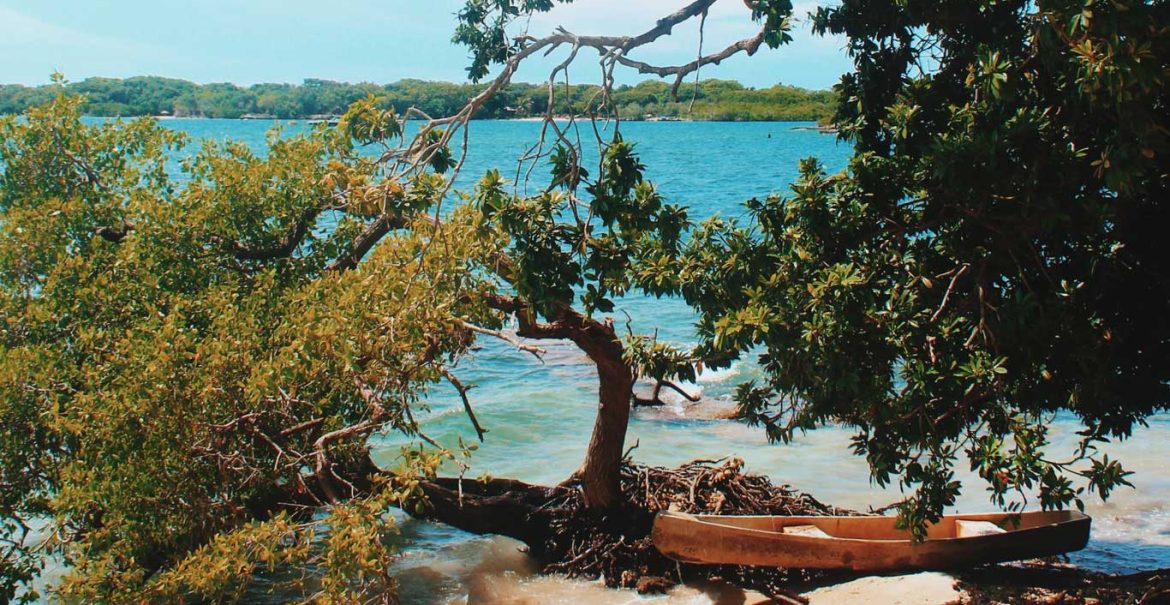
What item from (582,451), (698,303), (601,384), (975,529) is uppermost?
(698,303)

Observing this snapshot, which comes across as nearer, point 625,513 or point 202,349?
point 202,349

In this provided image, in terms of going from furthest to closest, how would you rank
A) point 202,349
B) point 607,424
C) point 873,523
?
point 607,424 → point 873,523 → point 202,349

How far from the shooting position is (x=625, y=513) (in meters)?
10.1

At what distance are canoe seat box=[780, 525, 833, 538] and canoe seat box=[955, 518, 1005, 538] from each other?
1250 millimetres

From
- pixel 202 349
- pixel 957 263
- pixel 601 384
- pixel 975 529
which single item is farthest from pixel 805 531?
pixel 202 349

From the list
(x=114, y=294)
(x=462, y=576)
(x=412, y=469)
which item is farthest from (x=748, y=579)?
(x=114, y=294)

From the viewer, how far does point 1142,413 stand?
22.7 ft

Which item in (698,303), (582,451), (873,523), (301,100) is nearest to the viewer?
(698,303)

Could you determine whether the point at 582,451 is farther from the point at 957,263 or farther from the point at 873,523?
the point at 957,263

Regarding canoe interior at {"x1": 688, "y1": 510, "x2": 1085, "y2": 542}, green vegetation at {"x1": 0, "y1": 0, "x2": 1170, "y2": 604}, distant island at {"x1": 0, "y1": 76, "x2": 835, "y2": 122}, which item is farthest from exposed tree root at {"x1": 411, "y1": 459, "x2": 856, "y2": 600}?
distant island at {"x1": 0, "y1": 76, "x2": 835, "y2": 122}

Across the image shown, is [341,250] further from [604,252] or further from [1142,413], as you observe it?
[1142,413]

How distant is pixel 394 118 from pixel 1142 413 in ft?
17.8

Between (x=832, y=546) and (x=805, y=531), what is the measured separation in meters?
0.32

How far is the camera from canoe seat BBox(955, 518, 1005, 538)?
939 cm
